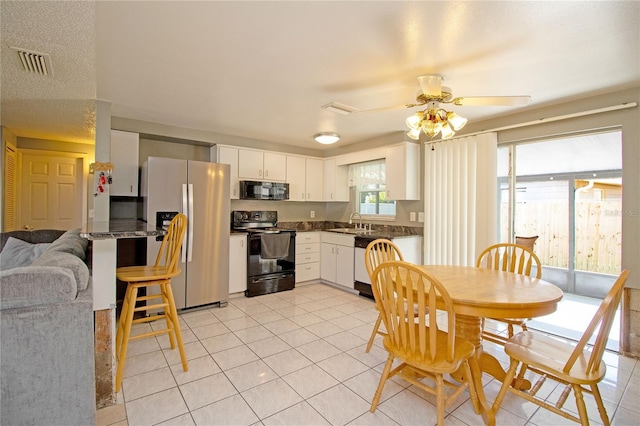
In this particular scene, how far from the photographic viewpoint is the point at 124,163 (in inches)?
137

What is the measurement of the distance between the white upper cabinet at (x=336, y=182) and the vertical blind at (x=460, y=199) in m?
1.52

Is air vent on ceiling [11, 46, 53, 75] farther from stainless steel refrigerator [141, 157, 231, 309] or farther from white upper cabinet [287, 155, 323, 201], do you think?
white upper cabinet [287, 155, 323, 201]

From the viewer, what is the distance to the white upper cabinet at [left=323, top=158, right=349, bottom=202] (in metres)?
5.10

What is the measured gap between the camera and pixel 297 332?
2.93m

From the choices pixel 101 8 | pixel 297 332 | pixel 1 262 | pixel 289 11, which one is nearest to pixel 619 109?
pixel 289 11

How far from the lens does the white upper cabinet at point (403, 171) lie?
13.2ft

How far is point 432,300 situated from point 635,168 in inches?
95.8

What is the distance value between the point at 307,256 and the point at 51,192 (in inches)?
166

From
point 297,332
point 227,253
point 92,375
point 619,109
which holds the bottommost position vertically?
point 297,332

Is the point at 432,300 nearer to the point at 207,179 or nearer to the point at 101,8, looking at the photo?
the point at 101,8

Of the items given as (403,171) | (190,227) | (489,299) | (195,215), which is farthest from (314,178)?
(489,299)

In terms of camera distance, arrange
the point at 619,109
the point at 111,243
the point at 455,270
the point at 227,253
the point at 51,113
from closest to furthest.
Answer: the point at 111,243, the point at 455,270, the point at 619,109, the point at 51,113, the point at 227,253

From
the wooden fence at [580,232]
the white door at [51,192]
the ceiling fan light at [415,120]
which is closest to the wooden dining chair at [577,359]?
the ceiling fan light at [415,120]

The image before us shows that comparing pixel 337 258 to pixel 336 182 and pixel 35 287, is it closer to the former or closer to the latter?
pixel 336 182
